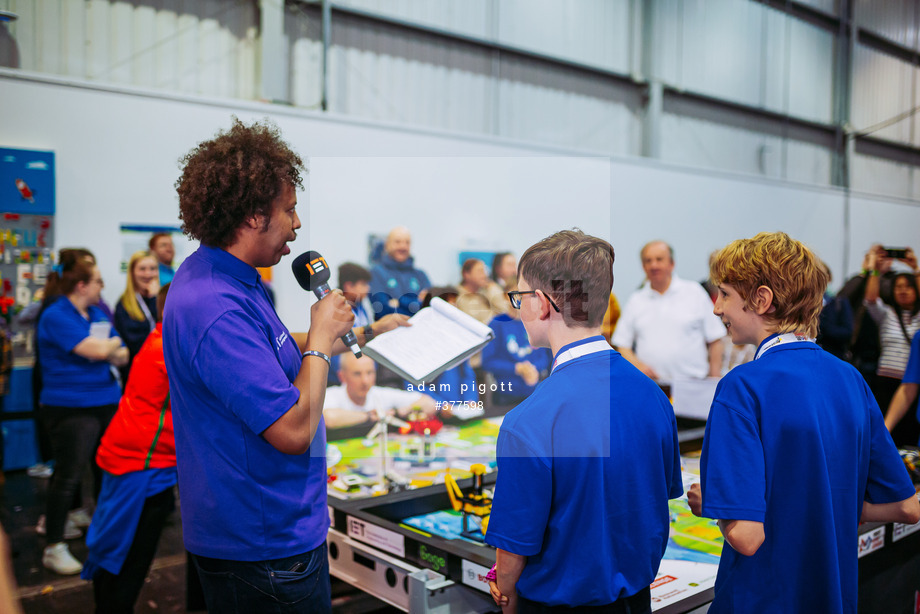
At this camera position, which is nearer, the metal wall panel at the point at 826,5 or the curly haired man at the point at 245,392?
the curly haired man at the point at 245,392

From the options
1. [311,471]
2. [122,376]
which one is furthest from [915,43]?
[311,471]

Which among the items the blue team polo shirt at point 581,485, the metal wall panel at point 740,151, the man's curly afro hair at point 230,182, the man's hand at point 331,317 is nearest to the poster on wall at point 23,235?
the man's curly afro hair at point 230,182

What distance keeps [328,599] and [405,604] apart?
441 millimetres

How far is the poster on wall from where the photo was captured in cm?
423

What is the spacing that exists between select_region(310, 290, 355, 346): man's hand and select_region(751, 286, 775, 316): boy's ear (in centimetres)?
73

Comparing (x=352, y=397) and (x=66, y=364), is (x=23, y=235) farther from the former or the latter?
(x=352, y=397)

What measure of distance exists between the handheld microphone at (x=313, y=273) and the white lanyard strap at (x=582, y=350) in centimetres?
37

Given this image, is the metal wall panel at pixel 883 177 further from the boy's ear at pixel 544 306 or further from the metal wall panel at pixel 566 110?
the boy's ear at pixel 544 306

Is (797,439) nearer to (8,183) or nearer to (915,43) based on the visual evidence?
(8,183)

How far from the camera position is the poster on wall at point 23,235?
13.9ft

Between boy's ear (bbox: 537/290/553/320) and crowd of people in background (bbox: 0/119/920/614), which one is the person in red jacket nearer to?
crowd of people in background (bbox: 0/119/920/614)

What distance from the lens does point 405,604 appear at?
159 cm

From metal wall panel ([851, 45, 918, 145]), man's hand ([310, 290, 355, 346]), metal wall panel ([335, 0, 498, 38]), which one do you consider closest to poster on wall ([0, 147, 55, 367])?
metal wall panel ([335, 0, 498, 38])

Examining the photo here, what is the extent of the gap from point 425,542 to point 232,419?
65 cm
